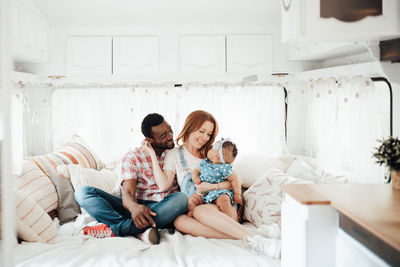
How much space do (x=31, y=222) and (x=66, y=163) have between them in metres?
0.92

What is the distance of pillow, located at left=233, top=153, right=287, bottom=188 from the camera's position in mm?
3018

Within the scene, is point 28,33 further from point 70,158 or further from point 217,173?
point 217,173

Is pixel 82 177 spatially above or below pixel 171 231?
above

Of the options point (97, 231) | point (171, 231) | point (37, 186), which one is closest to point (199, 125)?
point (171, 231)

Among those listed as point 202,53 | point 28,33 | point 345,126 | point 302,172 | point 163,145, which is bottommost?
point 302,172

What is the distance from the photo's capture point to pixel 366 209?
131 cm

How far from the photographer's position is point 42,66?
11.3ft

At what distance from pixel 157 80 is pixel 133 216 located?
61.2 inches

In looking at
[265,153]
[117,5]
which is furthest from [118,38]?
[265,153]

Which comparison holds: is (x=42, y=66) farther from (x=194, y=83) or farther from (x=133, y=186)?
(x=133, y=186)

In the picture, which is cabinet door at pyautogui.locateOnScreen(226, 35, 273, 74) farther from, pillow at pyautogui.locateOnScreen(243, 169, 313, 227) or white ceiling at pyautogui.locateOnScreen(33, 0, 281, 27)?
pillow at pyautogui.locateOnScreen(243, 169, 313, 227)

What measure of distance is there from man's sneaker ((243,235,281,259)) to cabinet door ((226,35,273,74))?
5.76 ft

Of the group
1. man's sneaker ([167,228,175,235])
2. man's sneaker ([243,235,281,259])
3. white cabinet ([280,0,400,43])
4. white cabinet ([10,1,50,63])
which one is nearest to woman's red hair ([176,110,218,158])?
man's sneaker ([167,228,175,235])

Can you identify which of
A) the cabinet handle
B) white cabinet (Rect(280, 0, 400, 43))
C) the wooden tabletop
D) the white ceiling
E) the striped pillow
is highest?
the white ceiling
